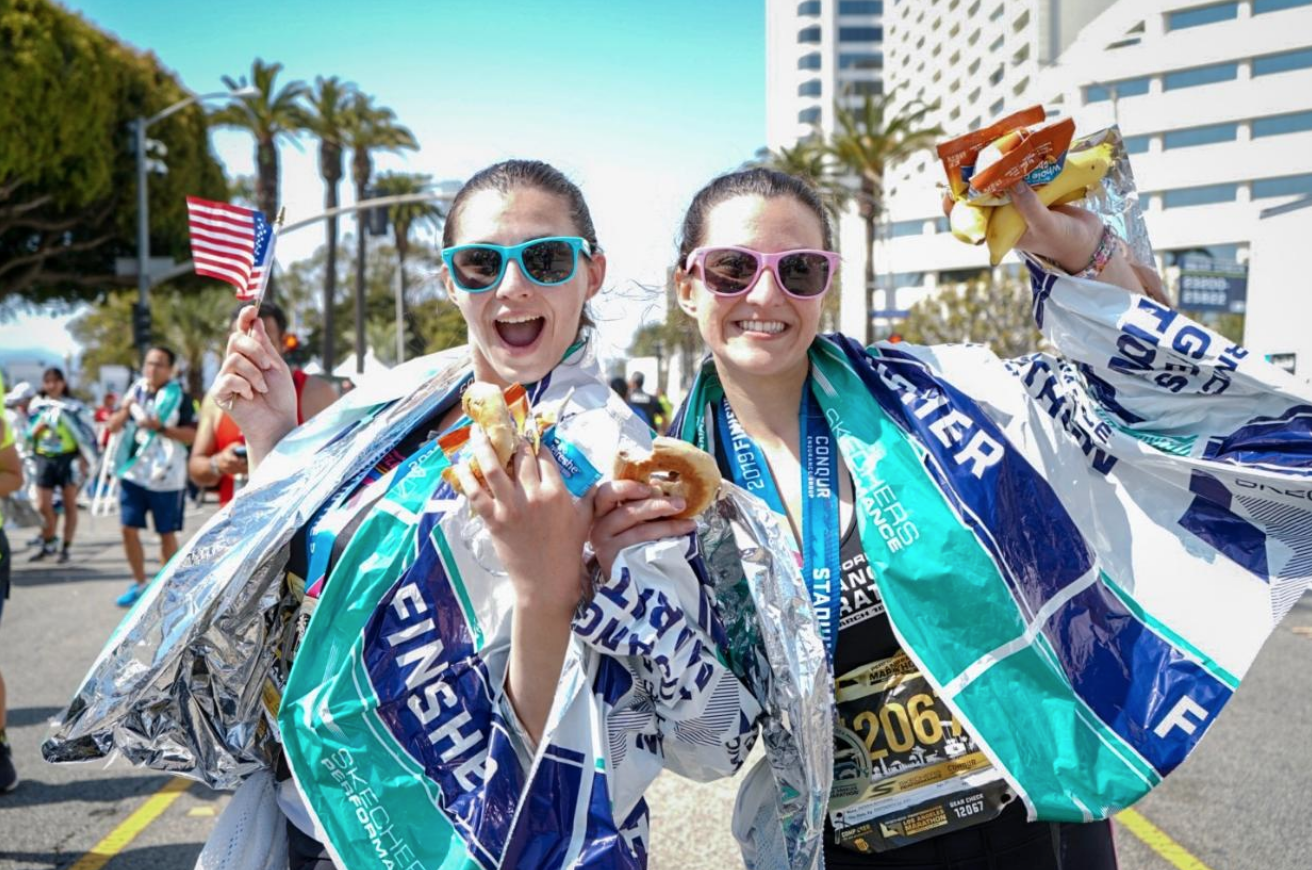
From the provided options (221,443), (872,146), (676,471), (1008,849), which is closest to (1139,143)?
(872,146)

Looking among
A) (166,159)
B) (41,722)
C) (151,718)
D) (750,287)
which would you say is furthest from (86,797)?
(166,159)

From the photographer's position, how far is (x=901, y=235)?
208 ft

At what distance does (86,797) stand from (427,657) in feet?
12.0

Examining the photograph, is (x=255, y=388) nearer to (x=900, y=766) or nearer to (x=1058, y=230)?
(x=900, y=766)

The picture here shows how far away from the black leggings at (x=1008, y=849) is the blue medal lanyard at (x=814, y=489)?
1.42 ft

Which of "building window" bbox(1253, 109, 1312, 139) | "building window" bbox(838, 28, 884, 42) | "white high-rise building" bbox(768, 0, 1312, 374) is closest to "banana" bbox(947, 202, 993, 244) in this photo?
"white high-rise building" bbox(768, 0, 1312, 374)

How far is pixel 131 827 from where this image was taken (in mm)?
4031

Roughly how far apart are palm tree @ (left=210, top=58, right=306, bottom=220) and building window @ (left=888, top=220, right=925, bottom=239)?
4343 cm

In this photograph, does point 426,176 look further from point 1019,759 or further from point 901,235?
point 1019,759

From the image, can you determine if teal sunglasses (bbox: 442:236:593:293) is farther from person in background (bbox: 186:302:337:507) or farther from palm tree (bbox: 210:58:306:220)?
palm tree (bbox: 210:58:306:220)

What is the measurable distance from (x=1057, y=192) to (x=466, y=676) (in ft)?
4.74

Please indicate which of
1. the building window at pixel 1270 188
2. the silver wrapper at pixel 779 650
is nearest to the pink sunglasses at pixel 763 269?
the silver wrapper at pixel 779 650

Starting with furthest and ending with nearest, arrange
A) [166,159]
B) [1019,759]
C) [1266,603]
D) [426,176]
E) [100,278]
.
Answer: [426,176] < [100,278] < [166,159] < [1266,603] < [1019,759]

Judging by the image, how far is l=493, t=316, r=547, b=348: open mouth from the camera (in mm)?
1842
